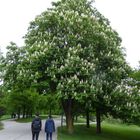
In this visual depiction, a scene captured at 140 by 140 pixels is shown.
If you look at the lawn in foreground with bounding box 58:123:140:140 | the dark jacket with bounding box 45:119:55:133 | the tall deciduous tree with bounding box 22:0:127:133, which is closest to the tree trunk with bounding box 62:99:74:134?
the tall deciduous tree with bounding box 22:0:127:133

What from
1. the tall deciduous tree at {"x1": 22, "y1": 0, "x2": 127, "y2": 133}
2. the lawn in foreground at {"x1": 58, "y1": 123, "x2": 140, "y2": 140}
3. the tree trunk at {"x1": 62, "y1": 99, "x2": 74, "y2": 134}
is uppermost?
the tall deciduous tree at {"x1": 22, "y1": 0, "x2": 127, "y2": 133}

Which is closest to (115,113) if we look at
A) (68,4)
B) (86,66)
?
(86,66)

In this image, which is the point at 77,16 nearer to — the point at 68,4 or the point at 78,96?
the point at 68,4

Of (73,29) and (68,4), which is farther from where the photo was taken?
(68,4)

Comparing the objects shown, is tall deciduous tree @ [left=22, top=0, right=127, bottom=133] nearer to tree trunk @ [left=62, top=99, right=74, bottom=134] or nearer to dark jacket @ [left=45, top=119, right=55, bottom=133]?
tree trunk @ [left=62, top=99, right=74, bottom=134]

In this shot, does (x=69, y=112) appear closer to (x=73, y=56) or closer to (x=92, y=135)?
(x=92, y=135)

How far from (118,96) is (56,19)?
29.9ft

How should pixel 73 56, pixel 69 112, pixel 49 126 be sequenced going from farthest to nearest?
pixel 69 112 < pixel 73 56 < pixel 49 126

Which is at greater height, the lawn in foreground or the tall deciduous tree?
the tall deciduous tree

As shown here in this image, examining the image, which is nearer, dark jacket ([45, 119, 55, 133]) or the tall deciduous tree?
A: dark jacket ([45, 119, 55, 133])

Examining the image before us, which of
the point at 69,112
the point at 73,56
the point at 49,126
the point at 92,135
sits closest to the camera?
the point at 49,126

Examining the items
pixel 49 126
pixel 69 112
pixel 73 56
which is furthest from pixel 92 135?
pixel 49 126

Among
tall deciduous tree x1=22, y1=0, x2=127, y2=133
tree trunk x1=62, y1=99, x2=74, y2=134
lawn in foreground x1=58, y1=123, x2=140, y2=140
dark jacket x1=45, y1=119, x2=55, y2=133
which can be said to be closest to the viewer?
dark jacket x1=45, y1=119, x2=55, y2=133

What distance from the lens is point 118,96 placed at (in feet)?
124
